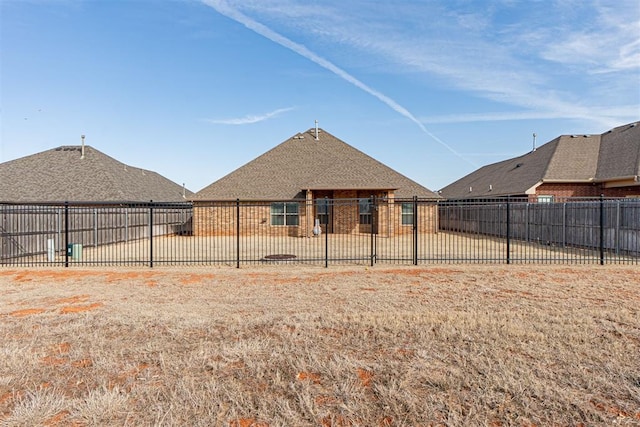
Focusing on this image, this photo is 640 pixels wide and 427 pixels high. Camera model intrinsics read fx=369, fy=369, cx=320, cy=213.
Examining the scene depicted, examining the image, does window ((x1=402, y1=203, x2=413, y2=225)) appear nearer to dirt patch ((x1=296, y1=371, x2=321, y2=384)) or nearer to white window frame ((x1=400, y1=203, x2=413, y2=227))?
white window frame ((x1=400, y1=203, x2=413, y2=227))

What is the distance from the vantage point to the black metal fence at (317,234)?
13133 millimetres

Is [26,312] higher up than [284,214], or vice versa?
[284,214]

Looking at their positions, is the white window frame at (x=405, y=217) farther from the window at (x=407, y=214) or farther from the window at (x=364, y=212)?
the window at (x=364, y=212)

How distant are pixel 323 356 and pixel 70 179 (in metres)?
27.3

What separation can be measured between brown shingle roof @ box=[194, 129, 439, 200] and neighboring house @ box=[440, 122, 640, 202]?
607 cm

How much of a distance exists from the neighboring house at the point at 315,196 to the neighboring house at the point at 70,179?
341 cm

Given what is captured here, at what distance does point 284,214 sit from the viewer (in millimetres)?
24406

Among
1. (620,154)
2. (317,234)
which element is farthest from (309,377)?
(620,154)

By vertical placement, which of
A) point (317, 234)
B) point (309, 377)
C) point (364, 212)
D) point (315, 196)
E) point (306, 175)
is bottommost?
point (309, 377)

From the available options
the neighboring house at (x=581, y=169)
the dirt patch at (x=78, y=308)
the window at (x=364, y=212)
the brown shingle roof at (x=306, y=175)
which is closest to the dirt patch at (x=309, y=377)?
the dirt patch at (x=78, y=308)

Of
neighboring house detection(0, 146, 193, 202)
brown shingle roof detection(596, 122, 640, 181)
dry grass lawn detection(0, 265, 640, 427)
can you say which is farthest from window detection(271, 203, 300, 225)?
brown shingle roof detection(596, 122, 640, 181)

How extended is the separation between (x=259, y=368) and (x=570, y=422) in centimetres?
316

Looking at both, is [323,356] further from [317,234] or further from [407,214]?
[407,214]

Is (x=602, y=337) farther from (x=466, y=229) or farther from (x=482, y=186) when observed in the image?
(x=482, y=186)
